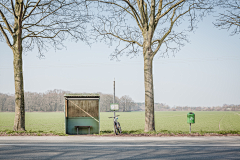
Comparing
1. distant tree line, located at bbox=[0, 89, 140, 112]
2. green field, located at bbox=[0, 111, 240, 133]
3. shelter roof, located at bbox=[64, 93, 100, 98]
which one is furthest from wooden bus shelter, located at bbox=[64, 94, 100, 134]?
distant tree line, located at bbox=[0, 89, 140, 112]

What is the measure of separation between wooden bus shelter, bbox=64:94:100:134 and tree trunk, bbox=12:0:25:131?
101 inches

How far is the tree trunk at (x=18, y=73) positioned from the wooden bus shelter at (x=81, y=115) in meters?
2.57

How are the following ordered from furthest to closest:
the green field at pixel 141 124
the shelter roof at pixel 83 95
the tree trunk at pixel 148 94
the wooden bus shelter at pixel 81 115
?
1. the green field at pixel 141 124
2. the wooden bus shelter at pixel 81 115
3. the tree trunk at pixel 148 94
4. the shelter roof at pixel 83 95

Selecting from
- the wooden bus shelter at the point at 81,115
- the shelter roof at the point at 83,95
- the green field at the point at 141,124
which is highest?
the shelter roof at the point at 83,95

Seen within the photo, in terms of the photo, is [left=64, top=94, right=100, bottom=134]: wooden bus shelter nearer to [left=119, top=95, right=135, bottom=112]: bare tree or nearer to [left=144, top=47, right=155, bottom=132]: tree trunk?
[left=144, top=47, right=155, bottom=132]: tree trunk

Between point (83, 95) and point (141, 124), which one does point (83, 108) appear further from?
point (141, 124)

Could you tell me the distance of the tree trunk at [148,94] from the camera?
13.7 m

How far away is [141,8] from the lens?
14117 millimetres

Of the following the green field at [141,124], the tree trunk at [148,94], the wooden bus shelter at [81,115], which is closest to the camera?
the tree trunk at [148,94]

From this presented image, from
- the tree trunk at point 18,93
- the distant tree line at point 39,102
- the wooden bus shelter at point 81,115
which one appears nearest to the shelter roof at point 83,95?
the wooden bus shelter at point 81,115

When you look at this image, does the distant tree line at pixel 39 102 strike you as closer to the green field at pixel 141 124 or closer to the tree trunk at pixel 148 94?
the green field at pixel 141 124

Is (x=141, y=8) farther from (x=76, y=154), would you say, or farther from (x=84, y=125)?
(x=76, y=154)

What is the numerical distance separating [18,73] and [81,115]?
448 centimetres

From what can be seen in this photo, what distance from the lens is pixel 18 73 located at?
Answer: 14.0 m
